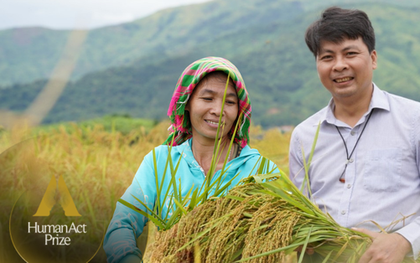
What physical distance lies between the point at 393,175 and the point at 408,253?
0.54m

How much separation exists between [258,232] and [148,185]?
883mm

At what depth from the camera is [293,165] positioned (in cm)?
305

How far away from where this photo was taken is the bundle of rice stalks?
1.65 m

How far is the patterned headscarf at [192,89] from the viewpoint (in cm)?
247

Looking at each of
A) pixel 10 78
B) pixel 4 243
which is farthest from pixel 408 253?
pixel 10 78

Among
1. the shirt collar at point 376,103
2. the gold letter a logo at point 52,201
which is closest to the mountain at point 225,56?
the shirt collar at point 376,103

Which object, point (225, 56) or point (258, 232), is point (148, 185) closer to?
point (258, 232)

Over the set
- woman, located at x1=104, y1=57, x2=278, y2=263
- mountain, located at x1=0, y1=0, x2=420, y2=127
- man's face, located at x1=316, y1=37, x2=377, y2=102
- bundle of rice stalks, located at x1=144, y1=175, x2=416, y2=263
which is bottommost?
bundle of rice stalks, located at x1=144, y1=175, x2=416, y2=263

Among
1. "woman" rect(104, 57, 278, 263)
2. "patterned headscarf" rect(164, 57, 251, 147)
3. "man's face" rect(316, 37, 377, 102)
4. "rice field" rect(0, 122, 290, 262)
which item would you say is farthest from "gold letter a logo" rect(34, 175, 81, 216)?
"man's face" rect(316, 37, 377, 102)

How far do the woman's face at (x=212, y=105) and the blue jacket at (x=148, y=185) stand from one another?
0.20 m

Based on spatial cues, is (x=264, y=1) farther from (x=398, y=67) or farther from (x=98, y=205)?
(x=98, y=205)

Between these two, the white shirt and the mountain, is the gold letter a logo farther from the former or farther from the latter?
the mountain

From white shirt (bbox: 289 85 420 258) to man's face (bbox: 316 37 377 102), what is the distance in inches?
5.2

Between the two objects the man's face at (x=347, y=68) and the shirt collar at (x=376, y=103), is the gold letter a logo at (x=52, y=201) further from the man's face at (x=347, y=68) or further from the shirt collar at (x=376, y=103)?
the man's face at (x=347, y=68)
